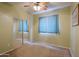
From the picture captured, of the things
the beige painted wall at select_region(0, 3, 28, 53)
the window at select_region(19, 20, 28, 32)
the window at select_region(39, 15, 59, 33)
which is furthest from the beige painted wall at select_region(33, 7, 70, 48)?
the beige painted wall at select_region(0, 3, 28, 53)

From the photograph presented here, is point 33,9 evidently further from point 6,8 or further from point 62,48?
point 62,48

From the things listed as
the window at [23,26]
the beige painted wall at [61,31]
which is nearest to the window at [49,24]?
the beige painted wall at [61,31]

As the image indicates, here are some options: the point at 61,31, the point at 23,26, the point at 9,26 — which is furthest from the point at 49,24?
the point at 9,26

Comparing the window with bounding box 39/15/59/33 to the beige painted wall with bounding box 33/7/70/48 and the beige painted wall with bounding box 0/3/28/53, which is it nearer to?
the beige painted wall with bounding box 33/7/70/48

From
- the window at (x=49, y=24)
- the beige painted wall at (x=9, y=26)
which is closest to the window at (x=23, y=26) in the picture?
the beige painted wall at (x=9, y=26)

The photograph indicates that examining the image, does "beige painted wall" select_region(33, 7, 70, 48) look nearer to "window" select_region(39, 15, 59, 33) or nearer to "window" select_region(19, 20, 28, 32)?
"window" select_region(39, 15, 59, 33)

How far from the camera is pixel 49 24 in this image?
2.53 m

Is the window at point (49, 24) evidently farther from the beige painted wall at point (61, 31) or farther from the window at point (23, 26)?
the window at point (23, 26)

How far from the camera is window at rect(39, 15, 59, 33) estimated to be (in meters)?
2.50

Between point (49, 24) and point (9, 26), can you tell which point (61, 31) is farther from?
point (9, 26)

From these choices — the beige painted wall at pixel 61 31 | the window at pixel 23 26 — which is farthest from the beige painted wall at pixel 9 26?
the beige painted wall at pixel 61 31

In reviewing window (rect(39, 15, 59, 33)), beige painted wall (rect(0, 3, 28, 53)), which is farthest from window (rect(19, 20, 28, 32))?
window (rect(39, 15, 59, 33))

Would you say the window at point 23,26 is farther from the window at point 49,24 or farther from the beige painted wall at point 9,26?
the window at point 49,24

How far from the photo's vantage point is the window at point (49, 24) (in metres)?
2.50
